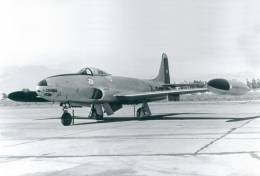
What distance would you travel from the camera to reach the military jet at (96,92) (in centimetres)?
1898

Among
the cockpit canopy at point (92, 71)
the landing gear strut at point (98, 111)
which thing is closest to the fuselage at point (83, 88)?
the cockpit canopy at point (92, 71)

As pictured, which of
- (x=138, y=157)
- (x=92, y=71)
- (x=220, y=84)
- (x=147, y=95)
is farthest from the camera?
(x=147, y=95)

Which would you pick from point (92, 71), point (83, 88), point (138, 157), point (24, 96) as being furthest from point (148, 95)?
point (138, 157)

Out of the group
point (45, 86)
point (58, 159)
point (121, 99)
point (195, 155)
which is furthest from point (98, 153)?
point (121, 99)

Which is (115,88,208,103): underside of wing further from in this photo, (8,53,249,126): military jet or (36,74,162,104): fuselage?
(36,74,162,104): fuselage


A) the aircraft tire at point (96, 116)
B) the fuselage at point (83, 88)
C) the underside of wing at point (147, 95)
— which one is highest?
the fuselage at point (83, 88)

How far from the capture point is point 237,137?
1159 cm

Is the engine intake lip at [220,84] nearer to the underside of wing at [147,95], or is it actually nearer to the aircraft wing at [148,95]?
the underside of wing at [147,95]

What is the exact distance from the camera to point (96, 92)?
21.7 m

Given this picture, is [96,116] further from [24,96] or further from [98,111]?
[24,96]

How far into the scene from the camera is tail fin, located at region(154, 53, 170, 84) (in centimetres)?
3262

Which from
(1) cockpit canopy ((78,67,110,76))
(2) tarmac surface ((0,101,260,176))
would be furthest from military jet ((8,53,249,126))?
(2) tarmac surface ((0,101,260,176))

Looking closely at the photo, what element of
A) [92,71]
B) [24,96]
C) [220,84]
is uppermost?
[92,71]

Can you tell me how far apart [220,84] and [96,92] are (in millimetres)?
8741
